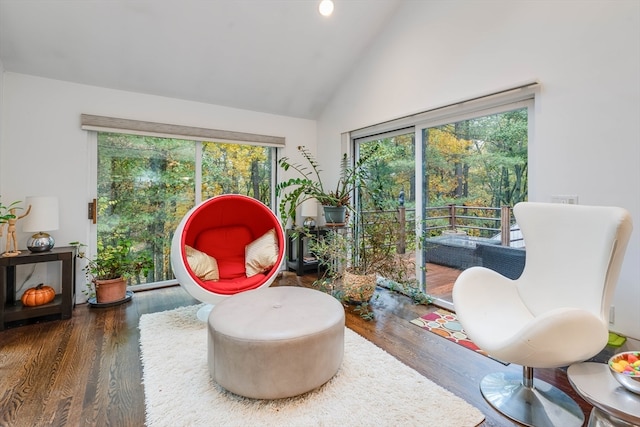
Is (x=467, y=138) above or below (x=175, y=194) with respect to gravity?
above

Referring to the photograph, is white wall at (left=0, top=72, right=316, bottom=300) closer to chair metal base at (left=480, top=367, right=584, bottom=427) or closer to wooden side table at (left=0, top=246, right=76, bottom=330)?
wooden side table at (left=0, top=246, right=76, bottom=330)

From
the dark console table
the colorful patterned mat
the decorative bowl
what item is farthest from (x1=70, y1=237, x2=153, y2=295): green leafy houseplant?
the decorative bowl

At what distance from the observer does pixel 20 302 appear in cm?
277

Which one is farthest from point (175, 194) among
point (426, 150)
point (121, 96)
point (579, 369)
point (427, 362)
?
point (579, 369)

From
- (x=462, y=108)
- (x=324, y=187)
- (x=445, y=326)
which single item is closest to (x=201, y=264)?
(x=445, y=326)

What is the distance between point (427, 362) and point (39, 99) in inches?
161

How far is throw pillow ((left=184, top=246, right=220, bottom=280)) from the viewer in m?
2.69

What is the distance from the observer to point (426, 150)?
3248 millimetres

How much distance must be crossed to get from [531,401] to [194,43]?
3870 mm

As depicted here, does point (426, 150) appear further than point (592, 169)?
Yes

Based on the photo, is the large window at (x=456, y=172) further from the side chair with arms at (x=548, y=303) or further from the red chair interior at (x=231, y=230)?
the red chair interior at (x=231, y=230)

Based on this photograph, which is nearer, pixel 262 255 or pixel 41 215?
pixel 41 215

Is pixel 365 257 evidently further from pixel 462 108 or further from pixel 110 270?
pixel 110 270

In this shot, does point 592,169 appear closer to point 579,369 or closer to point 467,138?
point 467,138
